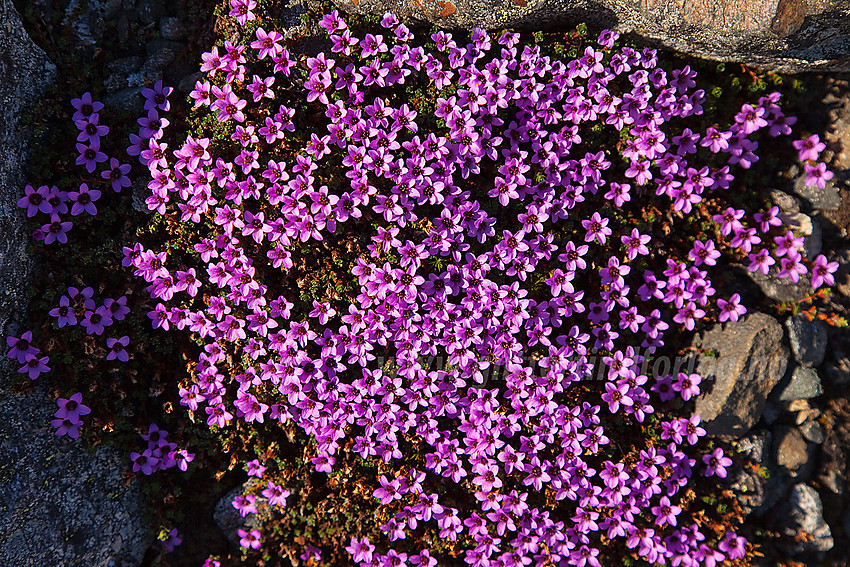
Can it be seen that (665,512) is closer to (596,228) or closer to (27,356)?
(596,228)

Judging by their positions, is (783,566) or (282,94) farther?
(783,566)

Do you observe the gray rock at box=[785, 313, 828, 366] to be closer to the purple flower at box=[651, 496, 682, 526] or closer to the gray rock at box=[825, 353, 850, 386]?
the gray rock at box=[825, 353, 850, 386]

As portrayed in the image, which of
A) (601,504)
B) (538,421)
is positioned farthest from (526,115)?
(601,504)

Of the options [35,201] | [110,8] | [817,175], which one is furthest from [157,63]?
[817,175]

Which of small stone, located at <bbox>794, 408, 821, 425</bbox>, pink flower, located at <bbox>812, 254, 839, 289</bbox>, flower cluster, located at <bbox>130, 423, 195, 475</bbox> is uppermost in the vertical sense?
pink flower, located at <bbox>812, 254, 839, 289</bbox>

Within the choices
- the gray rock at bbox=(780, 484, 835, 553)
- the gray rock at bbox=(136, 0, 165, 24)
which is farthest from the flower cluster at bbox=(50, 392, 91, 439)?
the gray rock at bbox=(780, 484, 835, 553)

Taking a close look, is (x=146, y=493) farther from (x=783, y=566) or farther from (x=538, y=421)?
A: (x=783, y=566)

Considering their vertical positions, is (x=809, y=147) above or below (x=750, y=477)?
above
